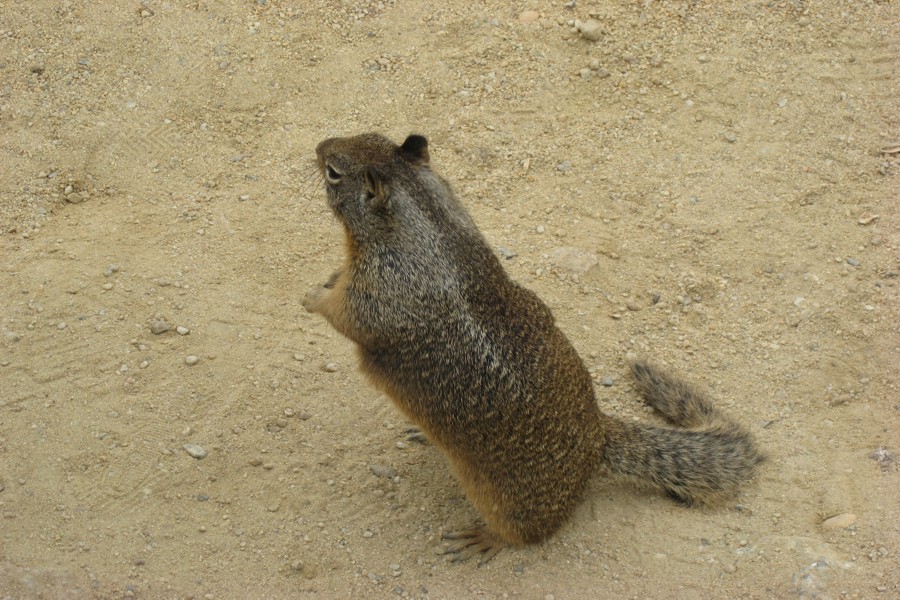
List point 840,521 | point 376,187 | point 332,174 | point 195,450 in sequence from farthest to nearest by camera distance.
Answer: point 195,450, point 332,174, point 840,521, point 376,187

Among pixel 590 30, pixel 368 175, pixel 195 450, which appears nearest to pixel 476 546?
pixel 195 450

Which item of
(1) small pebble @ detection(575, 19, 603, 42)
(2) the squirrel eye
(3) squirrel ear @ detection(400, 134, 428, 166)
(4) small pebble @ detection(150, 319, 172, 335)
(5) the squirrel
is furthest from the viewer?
(1) small pebble @ detection(575, 19, 603, 42)

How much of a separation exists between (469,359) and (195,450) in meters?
1.78

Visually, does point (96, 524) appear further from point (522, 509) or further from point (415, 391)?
point (522, 509)

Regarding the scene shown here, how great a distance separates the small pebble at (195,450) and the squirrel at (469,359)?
1.12 m

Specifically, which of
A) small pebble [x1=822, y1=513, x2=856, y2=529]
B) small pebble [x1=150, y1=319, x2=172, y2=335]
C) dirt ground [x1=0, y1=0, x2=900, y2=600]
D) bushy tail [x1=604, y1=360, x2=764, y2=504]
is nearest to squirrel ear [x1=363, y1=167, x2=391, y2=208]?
dirt ground [x1=0, y1=0, x2=900, y2=600]

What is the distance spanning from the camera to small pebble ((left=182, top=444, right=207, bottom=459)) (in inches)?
195

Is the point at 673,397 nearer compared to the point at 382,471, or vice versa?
the point at 382,471

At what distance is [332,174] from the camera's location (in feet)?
15.2

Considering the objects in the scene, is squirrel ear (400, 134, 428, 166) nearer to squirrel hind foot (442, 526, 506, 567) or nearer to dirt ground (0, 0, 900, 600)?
dirt ground (0, 0, 900, 600)

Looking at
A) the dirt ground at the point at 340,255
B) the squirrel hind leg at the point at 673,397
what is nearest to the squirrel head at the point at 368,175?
the dirt ground at the point at 340,255

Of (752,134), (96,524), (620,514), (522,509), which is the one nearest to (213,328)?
(96,524)

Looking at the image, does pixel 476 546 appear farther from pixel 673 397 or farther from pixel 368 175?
pixel 368 175

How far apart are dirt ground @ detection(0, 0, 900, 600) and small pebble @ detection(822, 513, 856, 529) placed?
0.01 metres
